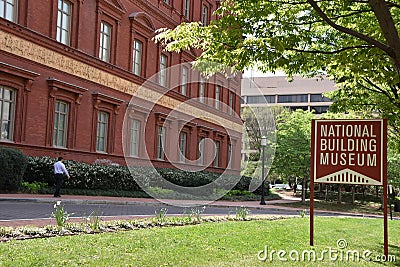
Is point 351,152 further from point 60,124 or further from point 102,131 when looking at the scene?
point 102,131

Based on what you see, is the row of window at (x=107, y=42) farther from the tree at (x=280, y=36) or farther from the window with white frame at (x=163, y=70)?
the tree at (x=280, y=36)

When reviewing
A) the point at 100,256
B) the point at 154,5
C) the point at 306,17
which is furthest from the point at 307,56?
the point at 154,5

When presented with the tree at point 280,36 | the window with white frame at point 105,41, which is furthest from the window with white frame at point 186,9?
the tree at point 280,36

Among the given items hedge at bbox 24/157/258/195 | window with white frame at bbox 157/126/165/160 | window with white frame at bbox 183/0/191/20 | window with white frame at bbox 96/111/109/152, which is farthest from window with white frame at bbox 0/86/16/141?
window with white frame at bbox 183/0/191/20

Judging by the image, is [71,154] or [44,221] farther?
[71,154]

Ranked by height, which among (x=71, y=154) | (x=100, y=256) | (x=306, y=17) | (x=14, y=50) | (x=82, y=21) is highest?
(x=82, y=21)

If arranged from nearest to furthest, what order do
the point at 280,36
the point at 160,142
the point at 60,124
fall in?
1. the point at 280,36
2. the point at 60,124
3. the point at 160,142

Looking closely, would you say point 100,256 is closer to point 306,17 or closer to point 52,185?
point 306,17

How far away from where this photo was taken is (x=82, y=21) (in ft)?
85.6

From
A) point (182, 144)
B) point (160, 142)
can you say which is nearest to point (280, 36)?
point (160, 142)

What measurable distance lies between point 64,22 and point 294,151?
2290cm

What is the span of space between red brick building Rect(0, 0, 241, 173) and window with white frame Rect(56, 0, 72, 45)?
1.9 inches

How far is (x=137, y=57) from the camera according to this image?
105 feet

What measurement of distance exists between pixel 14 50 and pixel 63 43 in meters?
3.66
